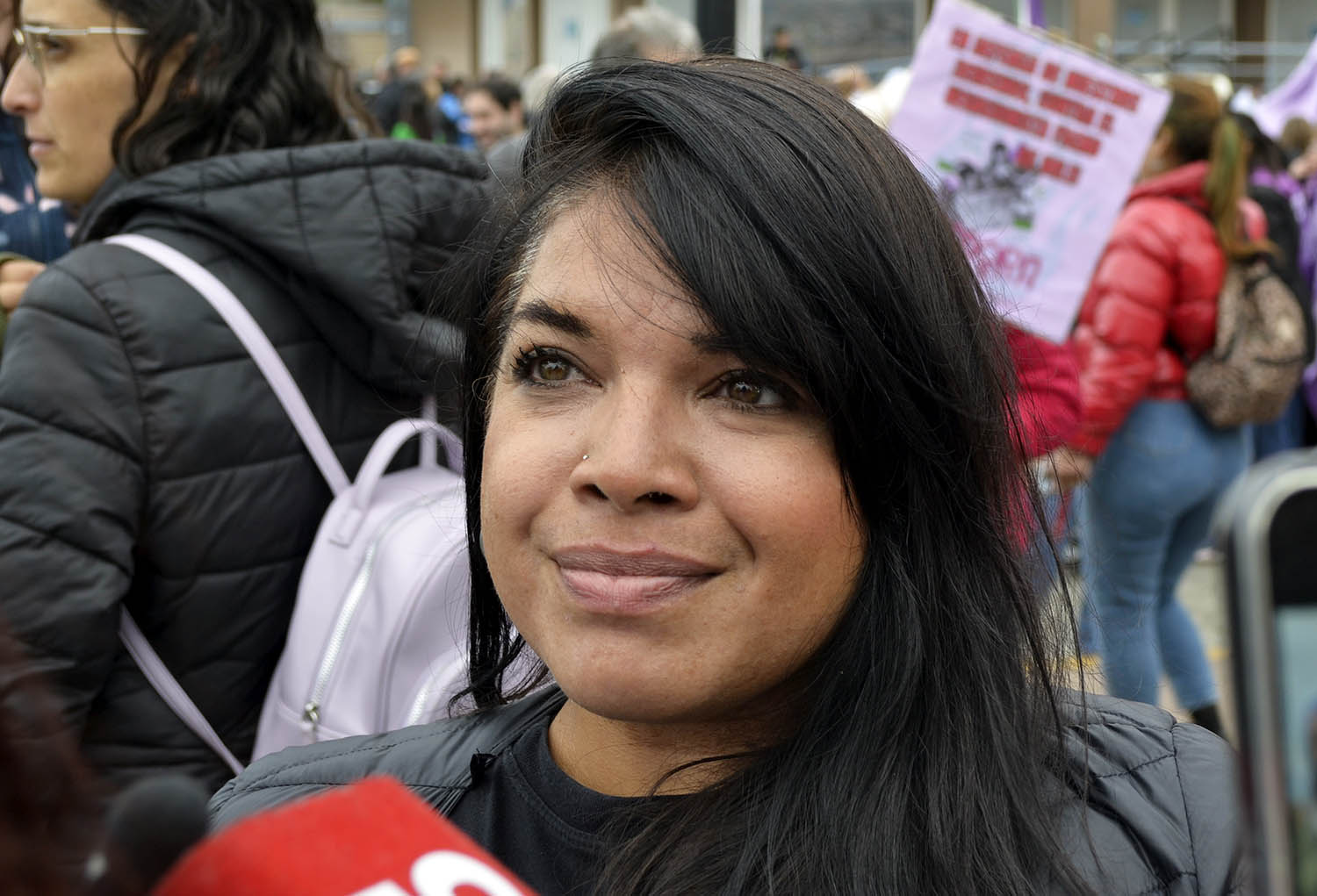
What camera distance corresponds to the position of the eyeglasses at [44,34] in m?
2.25

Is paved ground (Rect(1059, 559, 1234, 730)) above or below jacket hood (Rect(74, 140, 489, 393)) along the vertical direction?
below

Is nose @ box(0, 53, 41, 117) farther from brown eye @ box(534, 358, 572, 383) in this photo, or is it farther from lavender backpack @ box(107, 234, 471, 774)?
brown eye @ box(534, 358, 572, 383)

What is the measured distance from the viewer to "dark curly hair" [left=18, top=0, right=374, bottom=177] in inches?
89.0

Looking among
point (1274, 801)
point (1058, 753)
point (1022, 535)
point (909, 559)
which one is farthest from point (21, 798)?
point (1022, 535)

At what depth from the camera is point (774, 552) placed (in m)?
1.22

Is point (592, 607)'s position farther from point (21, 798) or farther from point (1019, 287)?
point (1019, 287)

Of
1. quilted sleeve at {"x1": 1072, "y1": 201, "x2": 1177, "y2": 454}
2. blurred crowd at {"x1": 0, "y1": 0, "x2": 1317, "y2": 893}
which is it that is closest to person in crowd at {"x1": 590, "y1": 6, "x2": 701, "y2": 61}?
quilted sleeve at {"x1": 1072, "y1": 201, "x2": 1177, "y2": 454}

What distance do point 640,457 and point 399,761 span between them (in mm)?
520

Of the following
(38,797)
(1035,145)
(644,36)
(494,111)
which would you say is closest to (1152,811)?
(38,797)

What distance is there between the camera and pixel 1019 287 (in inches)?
131

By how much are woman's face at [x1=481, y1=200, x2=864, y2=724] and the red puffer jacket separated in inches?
110

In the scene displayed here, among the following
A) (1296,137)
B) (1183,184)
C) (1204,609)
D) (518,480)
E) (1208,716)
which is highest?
(518,480)

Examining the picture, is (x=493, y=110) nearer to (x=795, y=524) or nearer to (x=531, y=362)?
(x=531, y=362)

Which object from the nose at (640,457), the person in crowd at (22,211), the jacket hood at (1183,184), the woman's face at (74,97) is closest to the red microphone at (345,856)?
the nose at (640,457)
